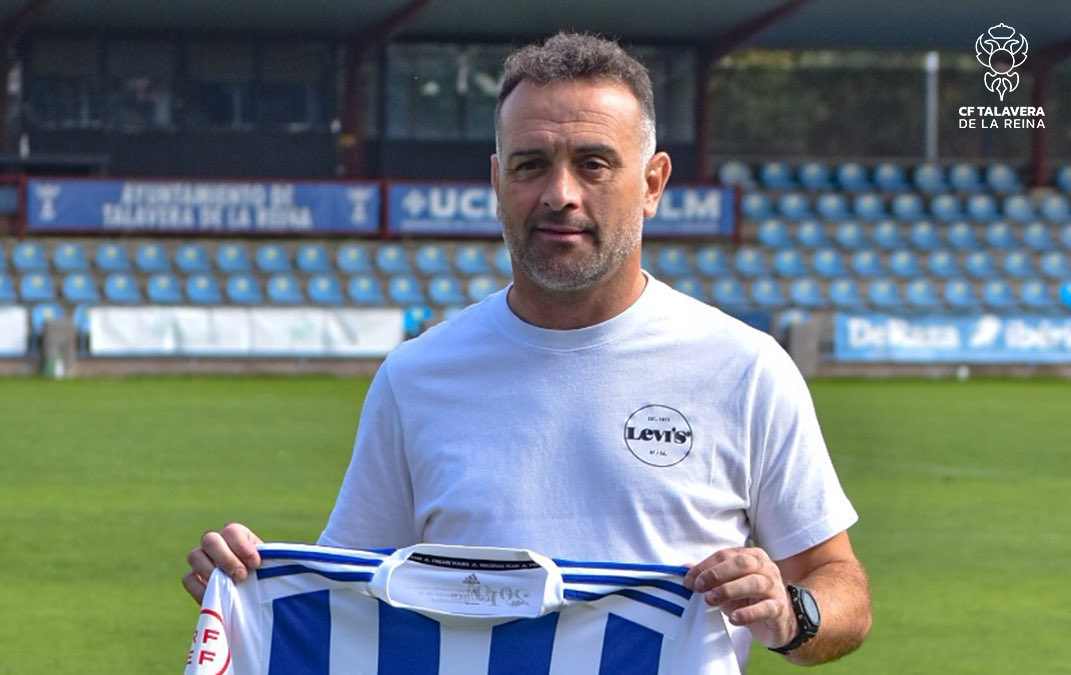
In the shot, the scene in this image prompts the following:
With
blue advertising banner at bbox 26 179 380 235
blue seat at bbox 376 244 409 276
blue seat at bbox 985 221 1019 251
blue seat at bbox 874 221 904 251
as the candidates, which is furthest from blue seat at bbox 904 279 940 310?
blue advertising banner at bbox 26 179 380 235

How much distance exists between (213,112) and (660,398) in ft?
107

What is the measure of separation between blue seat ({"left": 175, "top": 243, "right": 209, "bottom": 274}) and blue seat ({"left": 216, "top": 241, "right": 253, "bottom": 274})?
0.74ft

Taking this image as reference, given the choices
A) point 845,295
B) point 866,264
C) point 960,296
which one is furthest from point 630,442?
point 866,264

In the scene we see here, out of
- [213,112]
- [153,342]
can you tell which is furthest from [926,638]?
[213,112]

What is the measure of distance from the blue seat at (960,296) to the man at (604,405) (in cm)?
3107

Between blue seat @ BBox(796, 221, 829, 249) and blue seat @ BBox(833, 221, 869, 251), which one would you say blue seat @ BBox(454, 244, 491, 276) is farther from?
blue seat @ BBox(833, 221, 869, 251)

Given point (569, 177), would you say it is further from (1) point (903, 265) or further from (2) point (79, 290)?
(1) point (903, 265)

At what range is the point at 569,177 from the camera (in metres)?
3.44

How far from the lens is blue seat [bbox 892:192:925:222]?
3631 cm

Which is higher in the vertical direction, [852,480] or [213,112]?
[213,112]

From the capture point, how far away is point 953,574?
1063cm

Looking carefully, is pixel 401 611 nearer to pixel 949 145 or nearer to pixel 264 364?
pixel 264 364

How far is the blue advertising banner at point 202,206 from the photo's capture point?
32094mm

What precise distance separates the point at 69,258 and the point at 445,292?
6.02 m
